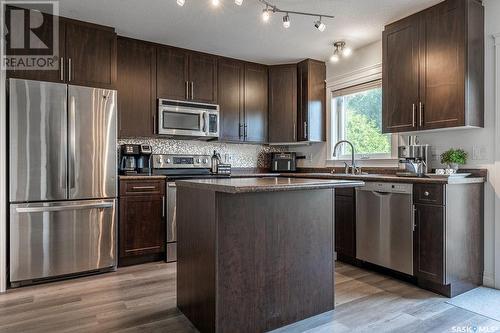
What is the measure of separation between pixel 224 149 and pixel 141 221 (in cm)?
Result: 167

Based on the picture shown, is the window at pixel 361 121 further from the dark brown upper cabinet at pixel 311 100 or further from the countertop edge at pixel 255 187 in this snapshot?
the countertop edge at pixel 255 187

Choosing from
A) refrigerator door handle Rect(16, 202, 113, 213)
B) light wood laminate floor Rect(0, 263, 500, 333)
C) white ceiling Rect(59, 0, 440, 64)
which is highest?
white ceiling Rect(59, 0, 440, 64)

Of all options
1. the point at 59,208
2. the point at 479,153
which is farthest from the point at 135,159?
the point at 479,153

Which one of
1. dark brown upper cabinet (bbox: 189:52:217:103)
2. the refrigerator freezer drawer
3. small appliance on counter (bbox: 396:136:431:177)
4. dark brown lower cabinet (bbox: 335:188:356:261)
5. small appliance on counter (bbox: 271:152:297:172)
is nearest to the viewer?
the refrigerator freezer drawer

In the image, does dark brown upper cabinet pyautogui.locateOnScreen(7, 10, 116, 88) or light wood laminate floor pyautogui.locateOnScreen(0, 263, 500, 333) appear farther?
dark brown upper cabinet pyautogui.locateOnScreen(7, 10, 116, 88)

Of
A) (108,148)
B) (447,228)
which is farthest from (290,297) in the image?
(108,148)

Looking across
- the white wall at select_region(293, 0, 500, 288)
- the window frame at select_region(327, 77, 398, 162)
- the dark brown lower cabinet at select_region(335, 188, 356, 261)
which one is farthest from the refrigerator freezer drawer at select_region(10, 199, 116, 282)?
the white wall at select_region(293, 0, 500, 288)

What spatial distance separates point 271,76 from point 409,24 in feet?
6.64

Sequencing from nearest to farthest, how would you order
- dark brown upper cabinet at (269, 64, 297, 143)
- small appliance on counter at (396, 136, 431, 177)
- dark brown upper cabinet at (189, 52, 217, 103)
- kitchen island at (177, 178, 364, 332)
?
kitchen island at (177, 178, 364, 332), small appliance on counter at (396, 136, 431, 177), dark brown upper cabinet at (189, 52, 217, 103), dark brown upper cabinet at (269, 64, 297, 143)

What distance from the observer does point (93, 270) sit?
10.3ft

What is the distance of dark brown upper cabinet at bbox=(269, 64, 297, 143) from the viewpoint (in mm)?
4559

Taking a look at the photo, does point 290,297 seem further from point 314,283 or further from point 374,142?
point 374,142

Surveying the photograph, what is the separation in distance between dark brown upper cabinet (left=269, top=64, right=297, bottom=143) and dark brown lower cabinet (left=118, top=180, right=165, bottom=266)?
1904mm

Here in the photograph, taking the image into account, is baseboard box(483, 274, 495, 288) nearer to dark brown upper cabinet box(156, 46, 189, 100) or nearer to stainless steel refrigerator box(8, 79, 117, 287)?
stainless steel refrigerator box(8, 79, 117, 287)
